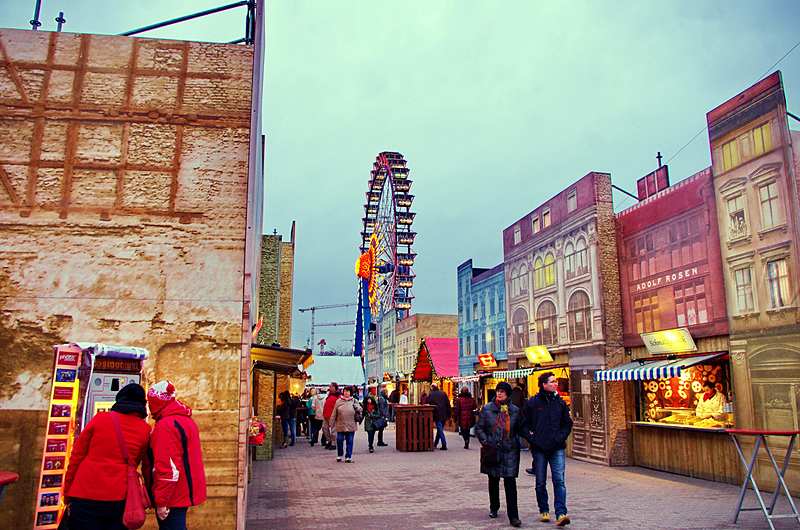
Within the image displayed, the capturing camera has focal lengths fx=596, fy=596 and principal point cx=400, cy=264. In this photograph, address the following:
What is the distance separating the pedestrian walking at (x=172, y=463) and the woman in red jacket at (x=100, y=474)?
195 millimetres

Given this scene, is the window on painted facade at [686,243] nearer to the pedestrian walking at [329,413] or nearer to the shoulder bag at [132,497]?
the pedestrian walking at [329,413]

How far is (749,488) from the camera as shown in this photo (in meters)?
9.15

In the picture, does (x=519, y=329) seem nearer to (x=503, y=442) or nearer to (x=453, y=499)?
(x=453, y=499)

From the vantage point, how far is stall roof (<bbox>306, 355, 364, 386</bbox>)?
37125mm

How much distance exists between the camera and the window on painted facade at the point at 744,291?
965 centimetres

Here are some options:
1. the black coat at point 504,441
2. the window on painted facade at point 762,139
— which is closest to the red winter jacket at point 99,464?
the black coat at point 504,441

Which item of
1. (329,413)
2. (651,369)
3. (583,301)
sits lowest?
(329,413)

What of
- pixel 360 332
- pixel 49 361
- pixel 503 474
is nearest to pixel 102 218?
pixel 49 361

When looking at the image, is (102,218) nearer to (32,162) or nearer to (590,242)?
(32,162)

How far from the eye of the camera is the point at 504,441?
23.2ft

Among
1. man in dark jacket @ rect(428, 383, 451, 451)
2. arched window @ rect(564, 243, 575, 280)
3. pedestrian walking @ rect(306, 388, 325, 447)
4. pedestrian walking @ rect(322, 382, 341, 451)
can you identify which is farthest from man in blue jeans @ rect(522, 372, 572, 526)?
pedestrian walking @ rect(306, 388, 325, 447)

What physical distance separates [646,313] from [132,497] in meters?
11.1

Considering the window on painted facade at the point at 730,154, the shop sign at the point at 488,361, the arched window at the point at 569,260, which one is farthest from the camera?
the shop sign at the point at 488,361

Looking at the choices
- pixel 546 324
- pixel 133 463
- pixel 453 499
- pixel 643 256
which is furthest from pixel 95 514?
pixel 546 324
